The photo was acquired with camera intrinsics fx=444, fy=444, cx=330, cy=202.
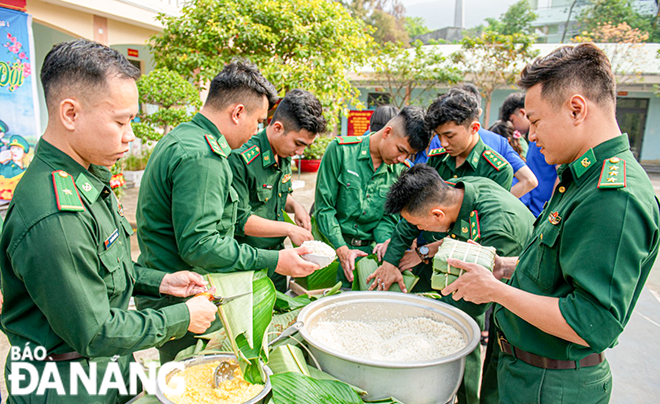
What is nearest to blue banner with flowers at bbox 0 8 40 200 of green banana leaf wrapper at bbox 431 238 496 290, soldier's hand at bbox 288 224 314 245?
soldier's hand at bbox 288 224 314 245

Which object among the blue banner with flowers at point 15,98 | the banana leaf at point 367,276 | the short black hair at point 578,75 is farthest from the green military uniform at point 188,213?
the blue banner with flowers at point 15,98

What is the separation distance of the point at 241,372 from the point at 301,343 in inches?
12.6

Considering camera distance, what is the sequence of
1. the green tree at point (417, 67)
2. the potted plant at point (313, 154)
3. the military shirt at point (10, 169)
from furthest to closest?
the green tree at point (417, 67) → the potted plant at point (313, 154) → the military shirt at point (10, 169)

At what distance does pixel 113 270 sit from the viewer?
138 cm

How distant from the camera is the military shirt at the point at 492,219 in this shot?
6.85ft

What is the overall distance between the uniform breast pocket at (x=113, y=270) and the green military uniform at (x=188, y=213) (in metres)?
0.34

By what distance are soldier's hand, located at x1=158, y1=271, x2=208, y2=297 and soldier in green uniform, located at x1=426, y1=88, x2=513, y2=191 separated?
5.97 feet

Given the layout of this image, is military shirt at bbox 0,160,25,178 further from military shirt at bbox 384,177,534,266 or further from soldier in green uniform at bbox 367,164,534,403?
military shirt at bbox 384,177,534,266

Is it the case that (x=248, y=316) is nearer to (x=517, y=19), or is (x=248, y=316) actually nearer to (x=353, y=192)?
Result: (x=353, y=192)

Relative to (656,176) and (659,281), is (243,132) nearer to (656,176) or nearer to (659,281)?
(659,281)

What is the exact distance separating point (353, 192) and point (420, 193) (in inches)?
33.2

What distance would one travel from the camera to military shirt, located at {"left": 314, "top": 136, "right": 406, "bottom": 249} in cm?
305

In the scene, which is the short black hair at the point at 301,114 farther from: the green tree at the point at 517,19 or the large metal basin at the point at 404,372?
the green tree at the point at 517,19

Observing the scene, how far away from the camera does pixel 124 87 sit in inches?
53.6
